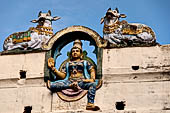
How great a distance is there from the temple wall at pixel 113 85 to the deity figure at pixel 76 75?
278 millimetres

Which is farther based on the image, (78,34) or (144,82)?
(78,34)

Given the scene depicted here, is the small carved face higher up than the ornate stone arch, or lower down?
lower down

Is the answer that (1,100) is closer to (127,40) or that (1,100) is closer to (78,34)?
(78,34)

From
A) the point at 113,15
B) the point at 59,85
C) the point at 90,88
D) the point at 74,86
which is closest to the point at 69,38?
the point at 113,15

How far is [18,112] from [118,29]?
410 cm

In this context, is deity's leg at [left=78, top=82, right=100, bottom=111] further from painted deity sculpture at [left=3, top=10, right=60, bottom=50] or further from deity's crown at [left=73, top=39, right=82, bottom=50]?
painted deity sculpture at [left=3, top=10, right=60, bottom=50]

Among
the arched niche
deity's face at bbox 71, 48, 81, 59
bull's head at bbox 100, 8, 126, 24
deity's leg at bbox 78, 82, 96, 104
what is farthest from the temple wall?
bull's head at bbox 100, 8, 126, 24

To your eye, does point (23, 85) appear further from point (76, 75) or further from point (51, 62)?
point (76, 75)

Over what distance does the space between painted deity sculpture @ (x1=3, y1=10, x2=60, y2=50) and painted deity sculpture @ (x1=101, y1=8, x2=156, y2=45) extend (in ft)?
6.51

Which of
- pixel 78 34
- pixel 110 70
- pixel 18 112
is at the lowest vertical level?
pixel 18 112

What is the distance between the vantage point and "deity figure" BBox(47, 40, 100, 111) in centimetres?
1770

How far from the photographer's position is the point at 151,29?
18.5m

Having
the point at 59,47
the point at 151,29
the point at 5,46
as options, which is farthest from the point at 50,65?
the point at 151,29

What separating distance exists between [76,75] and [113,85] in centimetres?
121
